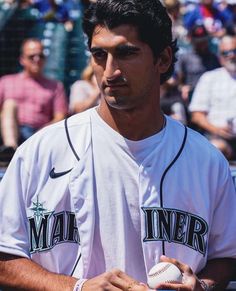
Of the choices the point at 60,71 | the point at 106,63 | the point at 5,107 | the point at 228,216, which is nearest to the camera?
the point at 106,63

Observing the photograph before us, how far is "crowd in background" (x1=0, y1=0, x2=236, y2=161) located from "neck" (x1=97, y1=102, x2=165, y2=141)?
10.0 ft

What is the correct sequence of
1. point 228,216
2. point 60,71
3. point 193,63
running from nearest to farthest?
1. point 228,216
2. point 193,63
3. point 60,71

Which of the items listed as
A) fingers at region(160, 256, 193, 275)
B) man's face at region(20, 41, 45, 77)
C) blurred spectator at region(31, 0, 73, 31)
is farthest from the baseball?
blurred spectator at region(31, 0, 73, 31)

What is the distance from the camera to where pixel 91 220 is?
10.3 ft

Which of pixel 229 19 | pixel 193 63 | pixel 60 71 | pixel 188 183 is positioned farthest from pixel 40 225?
pixel 229 19

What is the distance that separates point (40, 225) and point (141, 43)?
78 centimetres

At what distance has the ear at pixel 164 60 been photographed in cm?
327

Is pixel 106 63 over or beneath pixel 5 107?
over

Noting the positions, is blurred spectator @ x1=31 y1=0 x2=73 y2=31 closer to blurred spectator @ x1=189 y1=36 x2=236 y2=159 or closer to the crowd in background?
the crowd in background

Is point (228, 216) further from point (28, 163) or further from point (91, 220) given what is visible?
point (28, 163)

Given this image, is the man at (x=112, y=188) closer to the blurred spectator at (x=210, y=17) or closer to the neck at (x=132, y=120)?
the neck at (x=132, y=120)

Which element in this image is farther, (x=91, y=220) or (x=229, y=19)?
(x=229, y=19)

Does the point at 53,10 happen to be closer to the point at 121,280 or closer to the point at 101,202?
the point at 101,202

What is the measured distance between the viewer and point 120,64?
3.06 metres
